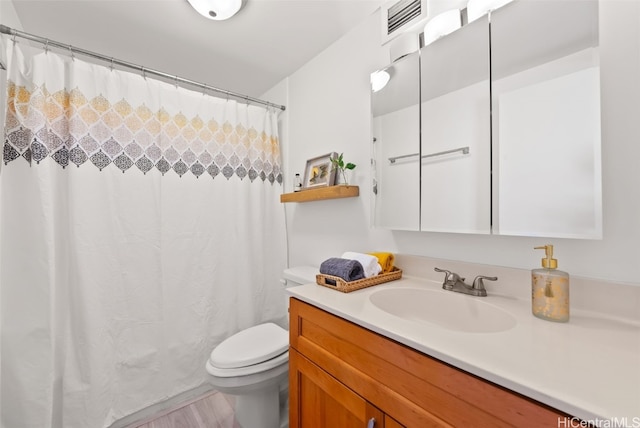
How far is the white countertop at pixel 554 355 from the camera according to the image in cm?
41

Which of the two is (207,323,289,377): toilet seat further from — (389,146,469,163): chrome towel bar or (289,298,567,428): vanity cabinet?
(389,146,469,163): chrome towel bar

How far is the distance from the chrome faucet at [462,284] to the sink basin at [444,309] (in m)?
0.03

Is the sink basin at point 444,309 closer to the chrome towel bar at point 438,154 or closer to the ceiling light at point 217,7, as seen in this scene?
the chrome towel bar at point 438,154

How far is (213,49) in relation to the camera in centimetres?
164

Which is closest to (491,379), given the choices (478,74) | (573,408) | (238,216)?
(573,408)

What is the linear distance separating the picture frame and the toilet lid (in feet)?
3.09

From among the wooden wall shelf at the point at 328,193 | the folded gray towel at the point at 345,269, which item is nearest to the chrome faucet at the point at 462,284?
the folded gray towel at the point at 345,269

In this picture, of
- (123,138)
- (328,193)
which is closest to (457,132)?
(328,193)

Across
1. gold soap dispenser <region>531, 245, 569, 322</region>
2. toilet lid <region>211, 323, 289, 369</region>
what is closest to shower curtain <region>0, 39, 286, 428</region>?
toilet lid <region>211, 323, 289, 369</region>

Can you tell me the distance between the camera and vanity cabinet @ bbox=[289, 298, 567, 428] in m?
0.50

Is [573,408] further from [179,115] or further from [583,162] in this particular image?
[179,115]

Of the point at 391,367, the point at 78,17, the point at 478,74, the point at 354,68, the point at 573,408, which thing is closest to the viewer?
the point at 573,408

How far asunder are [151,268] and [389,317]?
1441 millimetres

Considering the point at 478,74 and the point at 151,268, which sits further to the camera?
the point at 151,268
